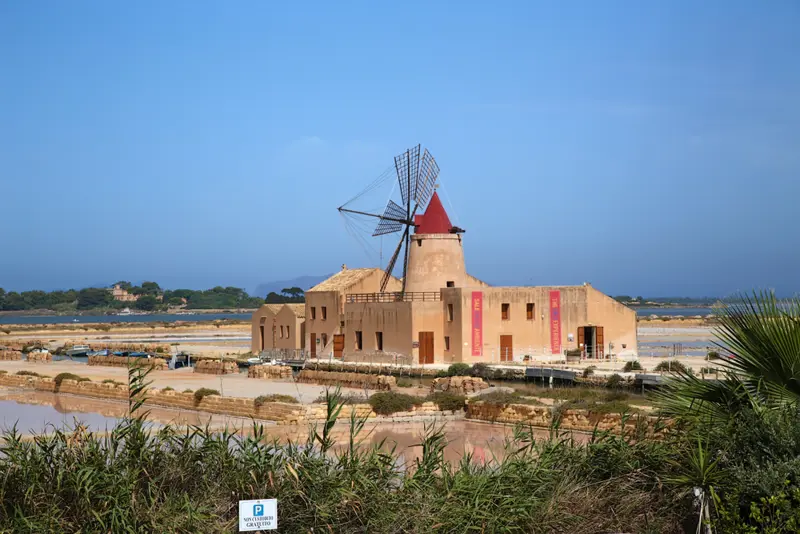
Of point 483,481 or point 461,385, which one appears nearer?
point 483,481

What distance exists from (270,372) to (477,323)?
5.72m

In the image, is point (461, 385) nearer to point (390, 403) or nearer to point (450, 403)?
point (450, 403)

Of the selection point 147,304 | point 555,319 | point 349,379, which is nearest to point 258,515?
point 349,379

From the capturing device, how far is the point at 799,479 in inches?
233

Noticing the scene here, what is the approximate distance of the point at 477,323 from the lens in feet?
80.6

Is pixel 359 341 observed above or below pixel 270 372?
above

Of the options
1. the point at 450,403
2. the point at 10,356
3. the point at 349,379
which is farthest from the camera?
the point at 10,356

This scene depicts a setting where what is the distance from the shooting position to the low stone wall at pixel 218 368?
27031mm

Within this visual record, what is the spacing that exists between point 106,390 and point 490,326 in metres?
A: 9.74

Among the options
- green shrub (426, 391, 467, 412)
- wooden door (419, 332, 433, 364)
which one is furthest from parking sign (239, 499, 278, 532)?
wooden door (419, 332, 433, 364)

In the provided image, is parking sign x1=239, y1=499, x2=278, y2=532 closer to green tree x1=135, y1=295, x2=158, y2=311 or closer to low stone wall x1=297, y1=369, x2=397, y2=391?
low stone wall x1=297, y1=369, x2=397, y2=391

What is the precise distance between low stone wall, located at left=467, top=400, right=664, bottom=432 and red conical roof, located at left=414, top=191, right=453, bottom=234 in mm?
10123

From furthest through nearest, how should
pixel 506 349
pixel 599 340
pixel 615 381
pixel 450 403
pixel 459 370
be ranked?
pixel 599 340
pixel 506 349
pixel 459 370
pixel 615 381
pixel 450 403

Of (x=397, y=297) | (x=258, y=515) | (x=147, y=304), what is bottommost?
(x=258, y=515)
